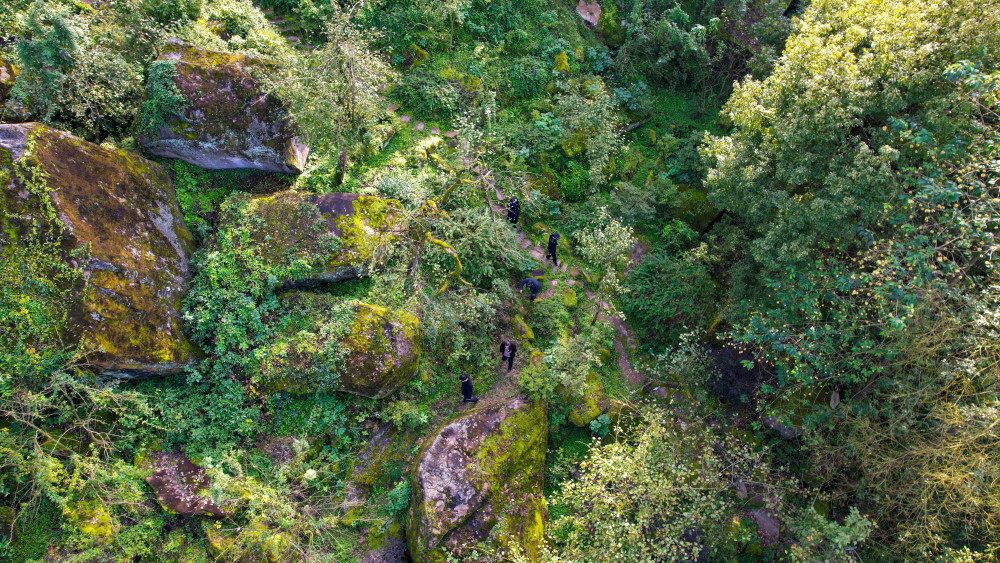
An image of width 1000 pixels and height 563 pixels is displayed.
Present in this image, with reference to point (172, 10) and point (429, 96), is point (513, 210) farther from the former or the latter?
point (172, 10)

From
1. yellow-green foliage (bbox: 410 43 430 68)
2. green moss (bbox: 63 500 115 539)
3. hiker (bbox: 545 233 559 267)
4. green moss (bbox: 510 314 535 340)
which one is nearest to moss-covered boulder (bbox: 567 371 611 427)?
green moss (bbox: 510 314 535 340)

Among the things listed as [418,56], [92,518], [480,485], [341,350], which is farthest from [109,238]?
[418,56]

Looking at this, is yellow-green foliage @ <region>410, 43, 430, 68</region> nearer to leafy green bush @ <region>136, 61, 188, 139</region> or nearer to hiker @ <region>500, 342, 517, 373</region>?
leafy green bush @ <region>136, 61, 188, 139</region>

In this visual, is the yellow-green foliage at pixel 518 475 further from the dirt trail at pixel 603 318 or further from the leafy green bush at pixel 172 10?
the leafy green bush at pixel 172 10

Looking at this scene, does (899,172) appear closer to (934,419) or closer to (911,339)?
(911,339)

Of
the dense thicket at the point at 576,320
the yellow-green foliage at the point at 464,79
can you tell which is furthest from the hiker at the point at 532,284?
the yellow-green foliage at the point at 464,79

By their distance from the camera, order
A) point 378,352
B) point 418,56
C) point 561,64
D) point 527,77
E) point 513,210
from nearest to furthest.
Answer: point 378,352, point 513,210, point 418,56, point 527,77, point 561,64
